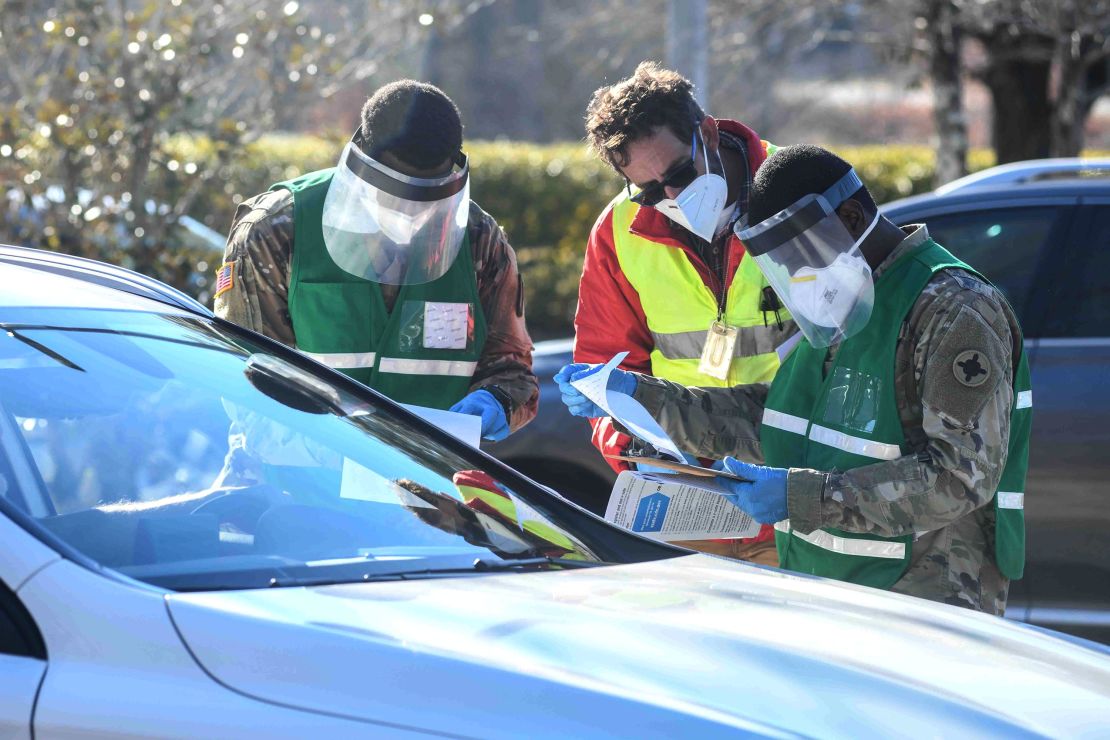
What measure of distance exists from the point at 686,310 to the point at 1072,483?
181 cm

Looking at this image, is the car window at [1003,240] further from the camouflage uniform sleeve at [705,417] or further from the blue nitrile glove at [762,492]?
the blue nitrile glove at [762,492]

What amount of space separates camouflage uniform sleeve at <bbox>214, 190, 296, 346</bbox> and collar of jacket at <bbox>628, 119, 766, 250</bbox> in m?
0.93

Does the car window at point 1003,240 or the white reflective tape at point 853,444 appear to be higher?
the car window at point 1003,240

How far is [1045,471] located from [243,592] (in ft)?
11.4

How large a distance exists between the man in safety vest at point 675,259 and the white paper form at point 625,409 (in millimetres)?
198

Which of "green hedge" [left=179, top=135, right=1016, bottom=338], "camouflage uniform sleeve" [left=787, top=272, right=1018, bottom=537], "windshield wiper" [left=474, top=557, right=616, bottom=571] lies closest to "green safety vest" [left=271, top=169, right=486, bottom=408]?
"camouflage uniform sleeve" [left=787, top=272, right=1018, bottom=537]

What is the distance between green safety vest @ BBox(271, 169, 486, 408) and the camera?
370 cm

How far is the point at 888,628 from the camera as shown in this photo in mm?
2377

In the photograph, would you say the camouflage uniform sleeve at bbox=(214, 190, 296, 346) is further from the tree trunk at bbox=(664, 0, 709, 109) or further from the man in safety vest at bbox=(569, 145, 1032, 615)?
the tree trunk at bbox=(664, 0, 709, 109)

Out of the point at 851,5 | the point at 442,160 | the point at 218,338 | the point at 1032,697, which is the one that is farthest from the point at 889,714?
the point at 851,5

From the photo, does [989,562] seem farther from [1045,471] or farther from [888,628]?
[1045,471]

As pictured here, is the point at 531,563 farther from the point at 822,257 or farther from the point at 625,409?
the point at 822,257

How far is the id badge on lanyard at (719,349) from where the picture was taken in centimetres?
372

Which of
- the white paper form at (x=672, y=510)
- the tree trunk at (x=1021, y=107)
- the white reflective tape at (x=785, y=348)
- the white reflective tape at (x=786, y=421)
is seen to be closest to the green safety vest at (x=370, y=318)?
the white paper form at (x=672, y=510)
